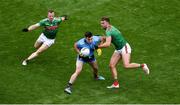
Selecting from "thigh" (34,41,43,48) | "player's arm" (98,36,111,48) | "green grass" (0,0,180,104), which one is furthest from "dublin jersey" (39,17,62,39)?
"player's arm" (98,36,111,48)

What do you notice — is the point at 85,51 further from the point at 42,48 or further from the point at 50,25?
the point at 42,48

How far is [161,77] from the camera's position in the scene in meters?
17.8

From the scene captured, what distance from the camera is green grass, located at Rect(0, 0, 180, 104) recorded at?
1655 centimetres

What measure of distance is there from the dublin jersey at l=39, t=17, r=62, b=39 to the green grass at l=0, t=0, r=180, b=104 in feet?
4.03

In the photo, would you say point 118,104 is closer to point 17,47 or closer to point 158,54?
point 158,54

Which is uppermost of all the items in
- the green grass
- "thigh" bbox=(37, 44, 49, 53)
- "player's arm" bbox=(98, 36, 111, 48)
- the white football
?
"player's arm" bbox=(98, 36, 111, 48)

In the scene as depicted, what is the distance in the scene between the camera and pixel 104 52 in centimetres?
2028

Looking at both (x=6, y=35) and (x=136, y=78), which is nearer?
(x=136, y=78)

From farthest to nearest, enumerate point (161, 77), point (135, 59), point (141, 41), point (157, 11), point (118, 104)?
point (157, 11) < point (141, 41) < point (135, 59) < point (161, 77) < point (118, 104)

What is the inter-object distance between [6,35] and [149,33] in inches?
252

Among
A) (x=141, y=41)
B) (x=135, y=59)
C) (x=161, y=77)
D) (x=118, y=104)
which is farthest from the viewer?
(x=141, y=41)

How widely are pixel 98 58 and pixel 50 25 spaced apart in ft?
8.07

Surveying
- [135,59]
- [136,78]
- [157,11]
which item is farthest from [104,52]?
[157,11]

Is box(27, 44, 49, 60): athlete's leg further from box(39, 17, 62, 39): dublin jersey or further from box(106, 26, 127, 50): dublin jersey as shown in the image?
box(106, 26, 127, 50): dublin jersey
